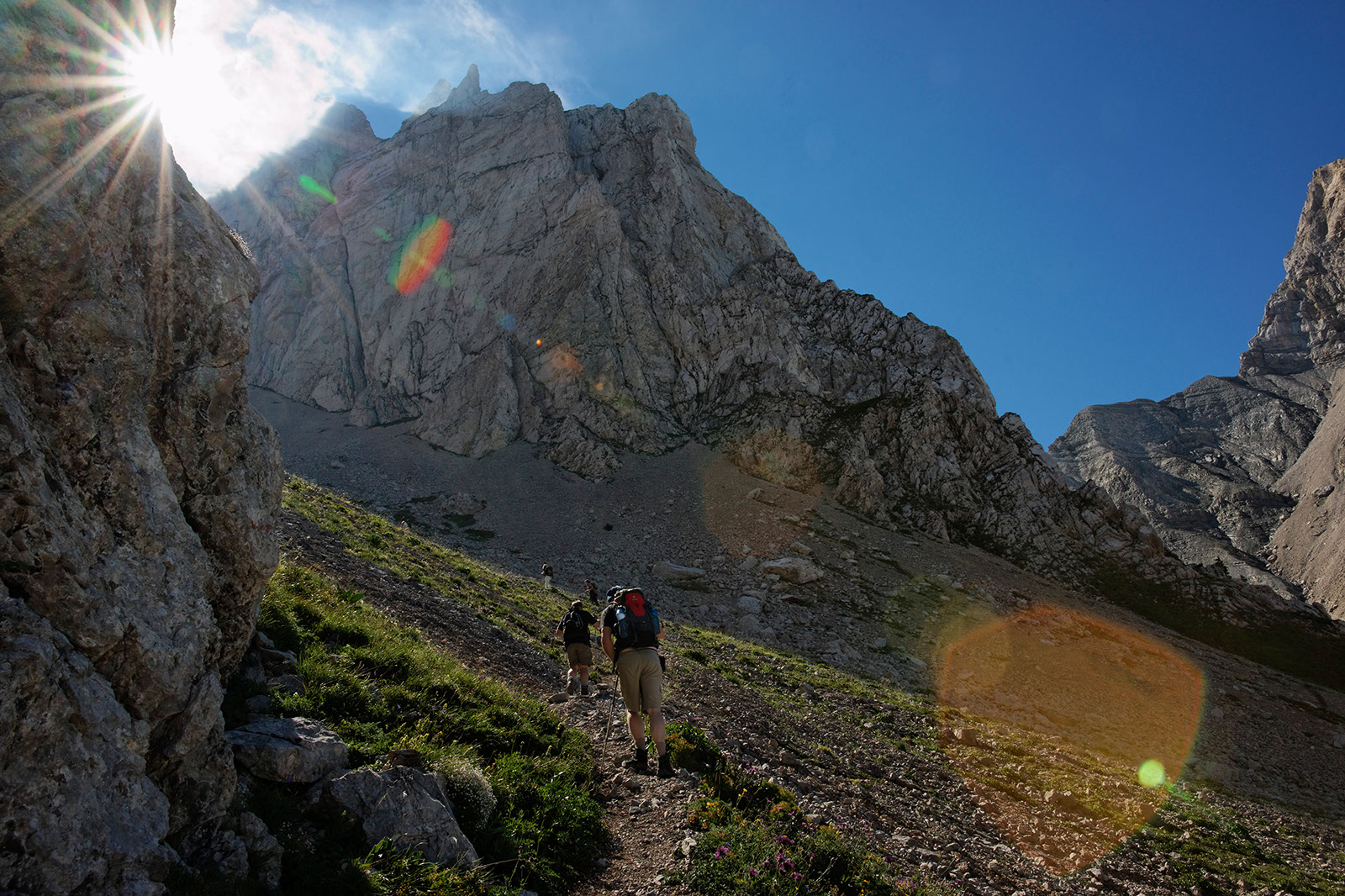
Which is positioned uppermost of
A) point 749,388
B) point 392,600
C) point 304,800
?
point 749,388

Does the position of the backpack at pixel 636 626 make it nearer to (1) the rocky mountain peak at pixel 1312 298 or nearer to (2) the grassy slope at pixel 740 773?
(2) the grassy slope at pixel 740 773

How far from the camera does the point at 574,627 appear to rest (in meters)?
13.1

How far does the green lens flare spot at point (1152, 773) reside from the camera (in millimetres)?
19828

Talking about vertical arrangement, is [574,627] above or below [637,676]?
below

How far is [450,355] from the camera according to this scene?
85.2 m

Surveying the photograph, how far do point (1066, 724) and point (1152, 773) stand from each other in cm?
623

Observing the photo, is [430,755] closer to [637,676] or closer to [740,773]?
[637,676]

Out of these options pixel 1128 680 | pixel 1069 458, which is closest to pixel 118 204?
pixel 1128 680

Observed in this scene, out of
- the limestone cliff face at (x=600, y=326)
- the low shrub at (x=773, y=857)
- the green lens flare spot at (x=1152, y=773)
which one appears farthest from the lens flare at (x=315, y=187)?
the green lens flare spot at (x=1152, y=773)

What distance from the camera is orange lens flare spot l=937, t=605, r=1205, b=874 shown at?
13078 mm

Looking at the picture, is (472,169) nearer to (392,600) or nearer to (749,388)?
(749,388)

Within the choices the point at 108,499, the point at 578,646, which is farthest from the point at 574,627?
the point at 108,499

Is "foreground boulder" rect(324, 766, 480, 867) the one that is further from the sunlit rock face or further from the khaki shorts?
the sunlit rock face

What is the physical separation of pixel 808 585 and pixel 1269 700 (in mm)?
28472
